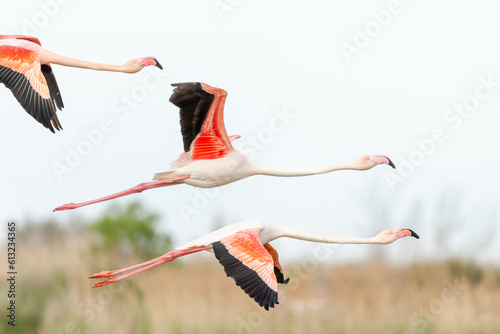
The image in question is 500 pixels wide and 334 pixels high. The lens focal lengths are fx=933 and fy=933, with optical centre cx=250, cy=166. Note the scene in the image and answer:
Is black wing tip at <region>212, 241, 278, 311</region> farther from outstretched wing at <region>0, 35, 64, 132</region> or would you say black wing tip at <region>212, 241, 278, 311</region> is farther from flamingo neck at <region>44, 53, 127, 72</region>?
flamingo neck at <region>44, 53, 127, 72</region>

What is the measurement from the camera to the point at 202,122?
32.5ft

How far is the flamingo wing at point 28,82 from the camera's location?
923cm

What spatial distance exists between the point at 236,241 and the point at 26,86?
268 cm

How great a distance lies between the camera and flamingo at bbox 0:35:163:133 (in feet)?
30.4

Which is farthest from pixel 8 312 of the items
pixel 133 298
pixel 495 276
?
pixel 495 276

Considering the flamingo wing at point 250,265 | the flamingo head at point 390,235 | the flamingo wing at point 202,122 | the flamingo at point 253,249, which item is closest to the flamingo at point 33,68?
the flamingo wing at point 202,122

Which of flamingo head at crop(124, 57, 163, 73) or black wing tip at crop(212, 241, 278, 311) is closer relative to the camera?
black wing tip at crop(212, 241, 278, 311)

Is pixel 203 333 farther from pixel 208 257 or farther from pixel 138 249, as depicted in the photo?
pixel 138 249

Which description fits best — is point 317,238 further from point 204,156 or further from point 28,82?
point 28,82

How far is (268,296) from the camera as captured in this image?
8.12 m

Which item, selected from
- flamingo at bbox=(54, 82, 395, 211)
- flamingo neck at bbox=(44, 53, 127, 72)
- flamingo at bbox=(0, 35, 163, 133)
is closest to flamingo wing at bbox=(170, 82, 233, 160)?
flamingo at bbox=(54, 82, 395, 211)

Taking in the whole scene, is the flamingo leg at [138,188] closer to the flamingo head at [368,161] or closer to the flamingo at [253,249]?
the flamingo at [253,249]

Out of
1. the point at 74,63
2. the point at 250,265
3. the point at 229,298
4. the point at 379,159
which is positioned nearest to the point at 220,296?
the point at 229,298

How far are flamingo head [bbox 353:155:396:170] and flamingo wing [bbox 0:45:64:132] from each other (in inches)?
129
